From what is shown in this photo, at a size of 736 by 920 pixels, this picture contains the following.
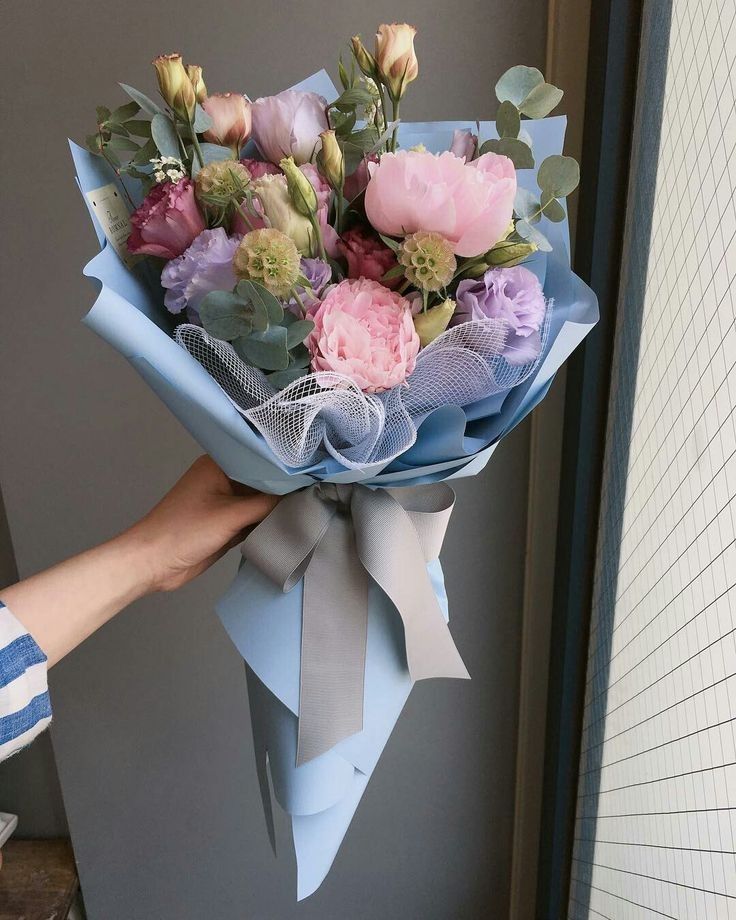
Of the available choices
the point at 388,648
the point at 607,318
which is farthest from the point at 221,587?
the point at 607,318

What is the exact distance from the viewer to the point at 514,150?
2.16 feet

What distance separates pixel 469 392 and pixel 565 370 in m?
0.61

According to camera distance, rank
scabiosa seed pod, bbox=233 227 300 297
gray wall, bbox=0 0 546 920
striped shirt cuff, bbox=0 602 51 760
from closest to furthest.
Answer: scabiosa seed pod, bbox=233 227 300 297, striped shirt cuff, bbox=0 602 51 760, gray wall, bbox=0 0 546 920

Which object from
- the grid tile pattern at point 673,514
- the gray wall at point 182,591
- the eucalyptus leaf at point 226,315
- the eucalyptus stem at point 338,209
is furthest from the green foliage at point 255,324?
the gray wall at point 182,591

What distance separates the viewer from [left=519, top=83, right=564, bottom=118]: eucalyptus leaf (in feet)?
2.22

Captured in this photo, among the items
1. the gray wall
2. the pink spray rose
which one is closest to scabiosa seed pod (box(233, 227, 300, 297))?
the pink spray rose

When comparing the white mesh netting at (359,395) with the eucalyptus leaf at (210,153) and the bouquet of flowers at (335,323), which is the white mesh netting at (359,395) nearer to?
the bouquet of flowers at (335,323)

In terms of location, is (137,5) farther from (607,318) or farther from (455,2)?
(607,318)

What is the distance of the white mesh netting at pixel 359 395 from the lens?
62 cm

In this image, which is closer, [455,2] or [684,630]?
[684,630]

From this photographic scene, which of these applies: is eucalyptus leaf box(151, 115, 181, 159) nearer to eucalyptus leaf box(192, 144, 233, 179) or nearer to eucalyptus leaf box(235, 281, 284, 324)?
eucalyptus leaf box(192, 144, 233, 179)

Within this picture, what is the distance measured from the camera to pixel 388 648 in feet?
2.59

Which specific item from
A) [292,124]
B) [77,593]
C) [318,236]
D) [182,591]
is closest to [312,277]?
[318,236]

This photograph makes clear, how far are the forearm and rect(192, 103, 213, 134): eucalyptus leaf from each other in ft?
1.42
